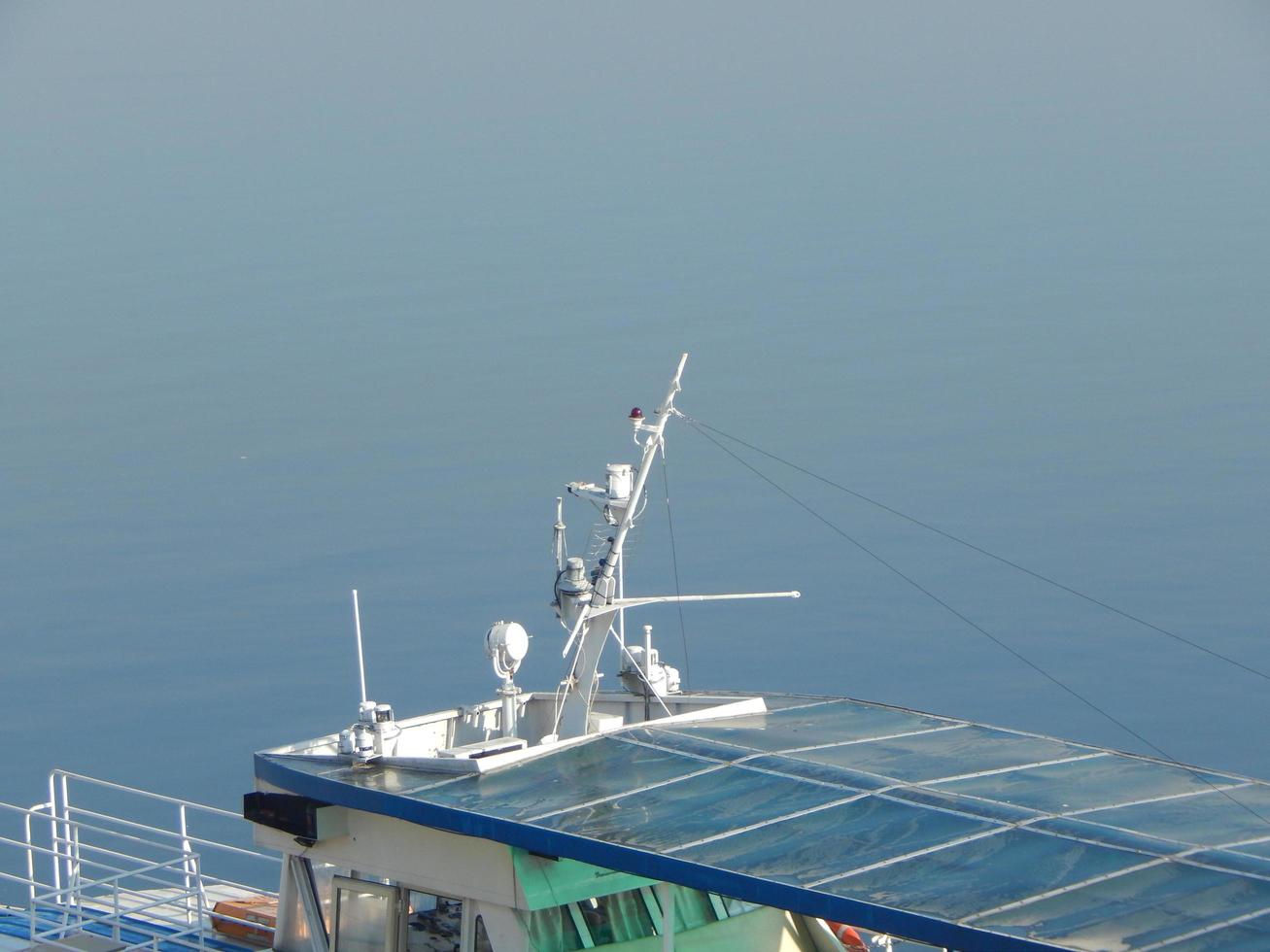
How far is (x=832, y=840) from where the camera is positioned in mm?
14062

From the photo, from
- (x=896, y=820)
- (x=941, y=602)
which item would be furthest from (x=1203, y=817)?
(x=941, y=602)

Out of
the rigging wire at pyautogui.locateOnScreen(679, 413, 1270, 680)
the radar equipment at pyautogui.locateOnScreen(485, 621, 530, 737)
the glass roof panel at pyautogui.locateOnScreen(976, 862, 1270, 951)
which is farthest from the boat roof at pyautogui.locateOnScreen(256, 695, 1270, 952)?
the rigging wire at pyautogui.locateOnScreen(679, 413, 1270, 680)

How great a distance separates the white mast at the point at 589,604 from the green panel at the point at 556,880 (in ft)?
10.5

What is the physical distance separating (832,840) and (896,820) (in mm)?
660

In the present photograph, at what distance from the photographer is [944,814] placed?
14516 millimetres

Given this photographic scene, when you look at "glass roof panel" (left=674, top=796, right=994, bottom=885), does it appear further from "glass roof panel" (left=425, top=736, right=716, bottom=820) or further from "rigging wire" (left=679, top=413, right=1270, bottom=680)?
"rigging wire" (left=679, top=413, right=1270, bottom=680)

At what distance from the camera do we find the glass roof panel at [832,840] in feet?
44.4

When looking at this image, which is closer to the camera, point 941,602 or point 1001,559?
point 941,602

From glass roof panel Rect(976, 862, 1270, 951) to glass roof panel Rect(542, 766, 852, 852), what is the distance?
102 inches

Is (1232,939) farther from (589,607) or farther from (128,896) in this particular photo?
(128,896)

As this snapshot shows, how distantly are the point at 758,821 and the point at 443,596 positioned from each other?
27816 millimetres

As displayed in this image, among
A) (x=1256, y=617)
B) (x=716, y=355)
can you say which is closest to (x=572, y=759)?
(x=1256, y=617)

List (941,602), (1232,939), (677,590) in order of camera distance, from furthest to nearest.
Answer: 1. (941,602)
2. (677,590)
3. (1232,939)

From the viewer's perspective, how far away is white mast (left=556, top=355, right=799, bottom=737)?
742 inches
